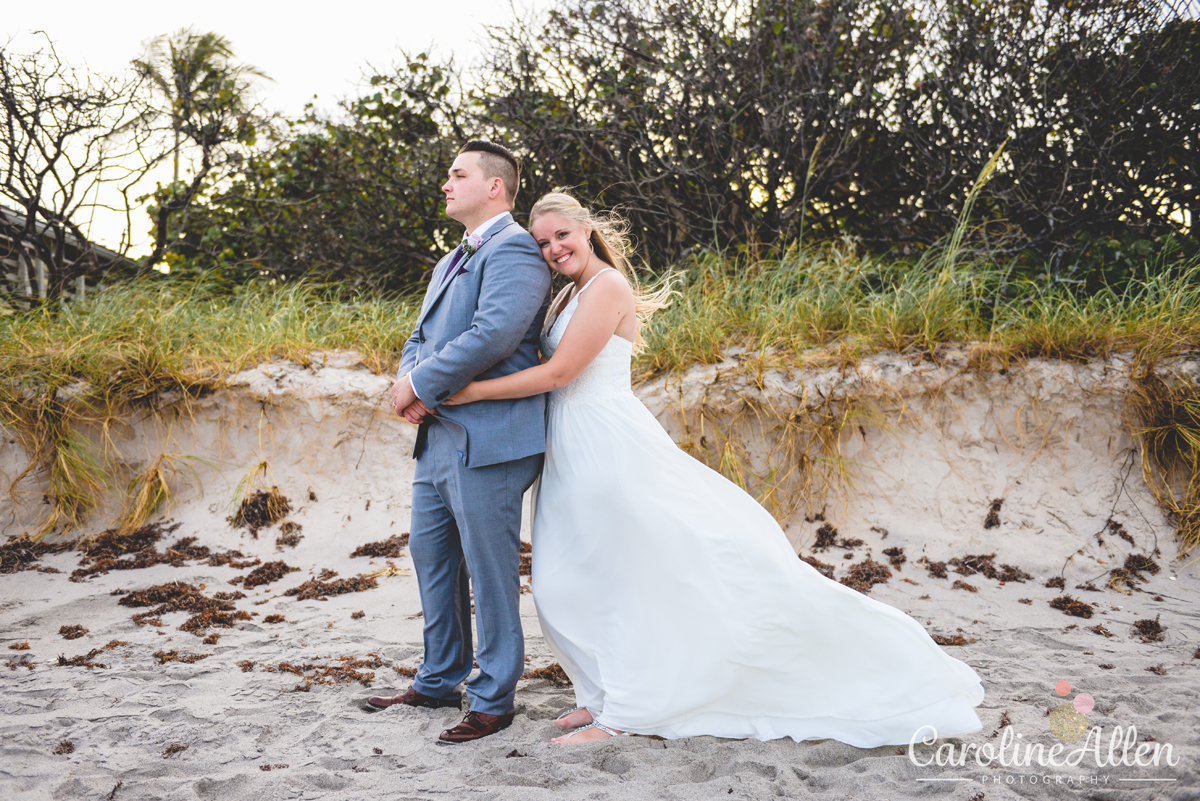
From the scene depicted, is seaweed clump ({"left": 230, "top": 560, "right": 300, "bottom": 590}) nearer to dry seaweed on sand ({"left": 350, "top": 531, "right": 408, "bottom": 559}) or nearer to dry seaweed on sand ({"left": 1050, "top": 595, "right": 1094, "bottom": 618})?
dry seaweed on sand ({"left": 350, "top": 531, "right": 408, "bottom": 559})

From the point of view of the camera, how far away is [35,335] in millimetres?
5484

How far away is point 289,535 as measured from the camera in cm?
501

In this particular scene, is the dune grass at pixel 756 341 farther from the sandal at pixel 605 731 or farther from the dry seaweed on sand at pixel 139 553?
the sandal at pixel 605 731

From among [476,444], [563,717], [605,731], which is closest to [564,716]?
[563,717]

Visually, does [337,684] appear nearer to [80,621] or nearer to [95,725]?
[95,725]

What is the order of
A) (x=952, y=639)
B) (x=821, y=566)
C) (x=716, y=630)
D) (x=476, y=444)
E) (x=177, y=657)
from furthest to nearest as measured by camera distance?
(x=821, y=566)
(x=952, y=639)
(x=177, y=657)
(x=476, y=444)
(x=716, y=630)

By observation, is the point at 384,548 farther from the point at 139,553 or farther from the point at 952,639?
the point at 952,639

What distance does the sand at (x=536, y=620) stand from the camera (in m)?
2.30

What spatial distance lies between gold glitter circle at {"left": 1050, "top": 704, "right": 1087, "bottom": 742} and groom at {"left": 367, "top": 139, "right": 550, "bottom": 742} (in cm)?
195

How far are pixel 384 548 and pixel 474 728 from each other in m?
2.55

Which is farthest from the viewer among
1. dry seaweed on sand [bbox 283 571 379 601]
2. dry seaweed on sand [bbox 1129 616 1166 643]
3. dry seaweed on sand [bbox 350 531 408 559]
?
dry seaweed on sand [bbox 350 531 408 559]

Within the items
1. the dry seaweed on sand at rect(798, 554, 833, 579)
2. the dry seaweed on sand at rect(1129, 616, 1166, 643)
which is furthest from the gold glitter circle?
the dry seaweed on sand at rect(798, 554, 833, 579)

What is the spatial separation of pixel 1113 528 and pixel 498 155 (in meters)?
4.41

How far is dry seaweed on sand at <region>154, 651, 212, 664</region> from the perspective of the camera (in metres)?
3.33
